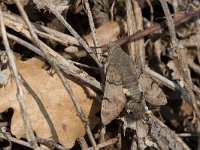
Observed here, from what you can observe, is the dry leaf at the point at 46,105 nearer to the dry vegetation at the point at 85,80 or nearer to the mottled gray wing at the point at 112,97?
the dry vegetation at the point at 85,80

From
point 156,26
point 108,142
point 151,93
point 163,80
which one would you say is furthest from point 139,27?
point 108,142

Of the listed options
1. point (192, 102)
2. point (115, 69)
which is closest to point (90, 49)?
point (115, 69)

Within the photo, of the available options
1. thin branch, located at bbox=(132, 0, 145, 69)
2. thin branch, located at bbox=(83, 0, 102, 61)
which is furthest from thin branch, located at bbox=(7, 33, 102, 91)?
thin branch, located at bbox=(132, 0, 145, 69)

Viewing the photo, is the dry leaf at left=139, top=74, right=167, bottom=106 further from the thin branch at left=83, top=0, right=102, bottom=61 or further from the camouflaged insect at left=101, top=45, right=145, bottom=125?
the thin branch at left=83, top=0, right=102, bottom=61

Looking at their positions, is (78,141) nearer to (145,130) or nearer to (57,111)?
(57,111)

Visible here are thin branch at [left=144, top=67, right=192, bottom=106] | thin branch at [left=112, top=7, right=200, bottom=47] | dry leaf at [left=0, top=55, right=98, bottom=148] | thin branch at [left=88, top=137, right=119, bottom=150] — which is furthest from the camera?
thin branch at [left=144, top=67, right=192, bottom=106]

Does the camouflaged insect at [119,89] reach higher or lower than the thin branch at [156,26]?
lower

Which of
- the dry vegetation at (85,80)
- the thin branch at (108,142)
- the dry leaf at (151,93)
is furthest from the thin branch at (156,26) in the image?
the thin branch at (108,142)

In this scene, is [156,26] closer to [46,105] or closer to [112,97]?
[112,97]

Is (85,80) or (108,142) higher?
(85,80)
